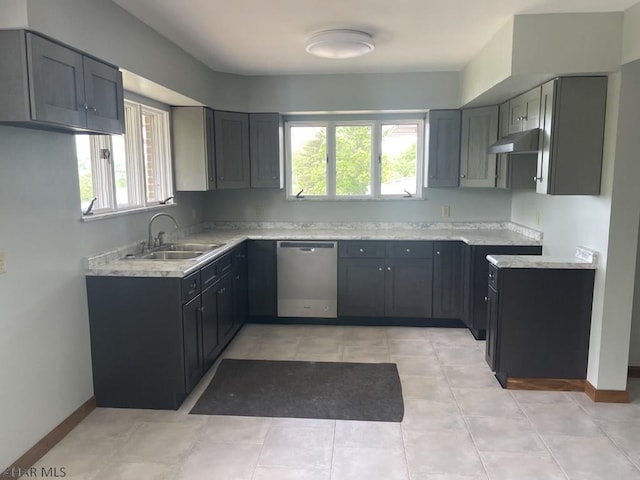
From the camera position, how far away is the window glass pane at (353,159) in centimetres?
493

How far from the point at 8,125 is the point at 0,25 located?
0.44m

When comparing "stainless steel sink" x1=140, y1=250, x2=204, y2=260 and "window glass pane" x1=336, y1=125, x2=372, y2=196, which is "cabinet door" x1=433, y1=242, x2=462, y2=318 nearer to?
"window glass pane" x1=336, y1=125, x2=372, y2=196

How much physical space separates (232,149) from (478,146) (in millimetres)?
2462

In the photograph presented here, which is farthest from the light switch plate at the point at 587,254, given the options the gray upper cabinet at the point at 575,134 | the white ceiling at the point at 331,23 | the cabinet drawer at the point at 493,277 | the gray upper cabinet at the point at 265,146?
the gray upper cabinet at the point at 265,146

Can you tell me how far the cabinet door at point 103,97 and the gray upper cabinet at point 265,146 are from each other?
2135mm

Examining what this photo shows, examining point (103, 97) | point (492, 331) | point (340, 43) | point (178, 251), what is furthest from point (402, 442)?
point (340, 43)

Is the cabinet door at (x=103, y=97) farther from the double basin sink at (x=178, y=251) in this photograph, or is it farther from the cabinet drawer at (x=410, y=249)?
the cabinet drawer at (x=410, y=249)

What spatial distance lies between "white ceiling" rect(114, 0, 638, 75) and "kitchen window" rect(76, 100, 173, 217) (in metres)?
0.72

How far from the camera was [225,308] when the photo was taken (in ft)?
12.5

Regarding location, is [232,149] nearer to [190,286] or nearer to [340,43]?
[340,43]

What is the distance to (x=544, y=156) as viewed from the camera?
3.10 metres

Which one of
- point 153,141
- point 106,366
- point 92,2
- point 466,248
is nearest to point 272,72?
point 153,141

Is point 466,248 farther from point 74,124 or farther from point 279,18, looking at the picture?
point 74,124

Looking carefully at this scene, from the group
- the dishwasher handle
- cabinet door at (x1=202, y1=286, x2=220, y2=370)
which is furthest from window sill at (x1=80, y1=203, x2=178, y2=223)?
the dishwasher handle
